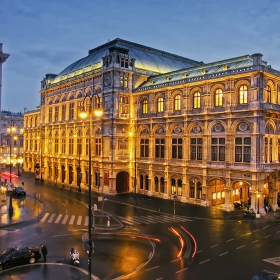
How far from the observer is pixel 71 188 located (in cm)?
6506

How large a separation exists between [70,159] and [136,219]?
33256 mm

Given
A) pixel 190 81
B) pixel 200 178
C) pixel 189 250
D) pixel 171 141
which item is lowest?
pixel 189 250

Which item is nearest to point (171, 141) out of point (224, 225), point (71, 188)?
point (224, 225)

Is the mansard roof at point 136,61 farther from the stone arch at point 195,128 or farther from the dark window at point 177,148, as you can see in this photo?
the stone arch at point 195,128

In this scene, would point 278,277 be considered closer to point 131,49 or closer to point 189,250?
point 189,250

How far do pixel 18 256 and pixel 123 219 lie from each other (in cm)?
1706

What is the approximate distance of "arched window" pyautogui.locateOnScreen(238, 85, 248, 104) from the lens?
143 feet

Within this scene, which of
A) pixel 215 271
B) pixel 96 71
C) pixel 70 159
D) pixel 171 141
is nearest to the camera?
pixel 215 271

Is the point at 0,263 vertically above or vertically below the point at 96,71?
below

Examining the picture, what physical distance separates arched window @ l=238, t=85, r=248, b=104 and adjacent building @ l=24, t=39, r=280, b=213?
133 mm

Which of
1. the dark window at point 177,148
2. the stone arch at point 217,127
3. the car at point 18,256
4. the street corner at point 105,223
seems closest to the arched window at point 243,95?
the stone arch at point 217,127

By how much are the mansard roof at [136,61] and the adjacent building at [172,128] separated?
30 cm

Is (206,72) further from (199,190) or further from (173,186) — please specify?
(173,186)

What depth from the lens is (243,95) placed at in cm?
4378
